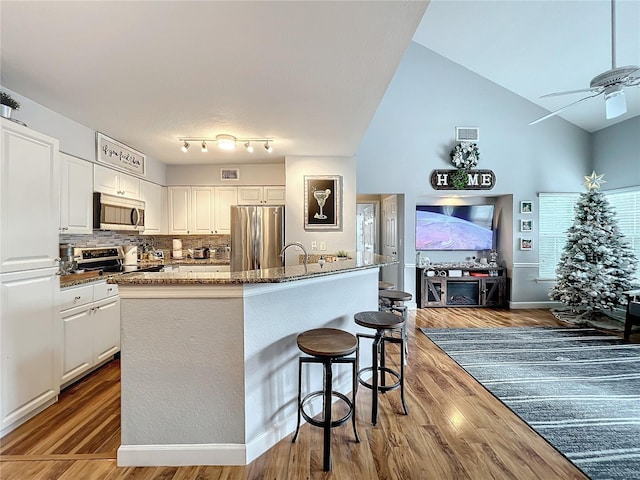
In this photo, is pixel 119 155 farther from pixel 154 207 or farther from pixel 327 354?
pixel 327 354

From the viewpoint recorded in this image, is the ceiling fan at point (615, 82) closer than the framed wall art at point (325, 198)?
Yes

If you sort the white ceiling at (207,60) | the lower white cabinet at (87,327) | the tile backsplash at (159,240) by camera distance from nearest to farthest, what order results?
the white ceiling at (207,60) → the lower white cabinet at (87,327) → the tile backsplash at (159,240)

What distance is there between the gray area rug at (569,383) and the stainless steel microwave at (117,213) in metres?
4.10

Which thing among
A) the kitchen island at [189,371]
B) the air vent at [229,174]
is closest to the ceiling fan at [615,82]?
the kitchen island at [189,371]

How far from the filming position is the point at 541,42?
4234 mm

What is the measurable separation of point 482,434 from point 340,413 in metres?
0.97

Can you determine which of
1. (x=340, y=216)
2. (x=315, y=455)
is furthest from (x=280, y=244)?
(x=315, y=455)

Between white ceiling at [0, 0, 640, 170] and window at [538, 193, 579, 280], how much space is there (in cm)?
173

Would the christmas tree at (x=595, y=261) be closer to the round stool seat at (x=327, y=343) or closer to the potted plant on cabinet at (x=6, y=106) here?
the round stool seat at (x=327, y=343)

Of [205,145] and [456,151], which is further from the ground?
[456,151]

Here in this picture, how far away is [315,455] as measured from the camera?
187 cm

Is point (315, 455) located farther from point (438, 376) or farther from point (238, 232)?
point (238, 232)

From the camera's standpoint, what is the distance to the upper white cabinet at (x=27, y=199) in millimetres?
2012

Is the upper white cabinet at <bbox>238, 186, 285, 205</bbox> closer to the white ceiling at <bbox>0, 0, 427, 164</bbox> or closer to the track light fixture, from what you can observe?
the track light fixture
